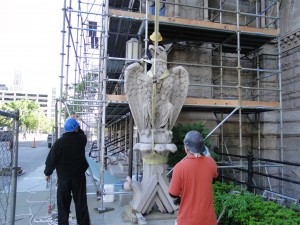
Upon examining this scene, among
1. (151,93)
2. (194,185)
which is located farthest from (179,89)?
(194,185)

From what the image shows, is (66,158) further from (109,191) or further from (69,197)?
(109,191)

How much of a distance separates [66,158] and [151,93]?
70.8 inches

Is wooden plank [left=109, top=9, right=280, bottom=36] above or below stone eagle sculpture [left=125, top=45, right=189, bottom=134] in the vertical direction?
Result: above

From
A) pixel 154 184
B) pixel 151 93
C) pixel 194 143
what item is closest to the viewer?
pixel 194 143

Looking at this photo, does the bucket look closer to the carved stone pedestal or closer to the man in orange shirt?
the carved stone pedestal

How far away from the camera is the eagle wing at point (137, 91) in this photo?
4.89 m

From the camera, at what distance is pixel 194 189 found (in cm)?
246

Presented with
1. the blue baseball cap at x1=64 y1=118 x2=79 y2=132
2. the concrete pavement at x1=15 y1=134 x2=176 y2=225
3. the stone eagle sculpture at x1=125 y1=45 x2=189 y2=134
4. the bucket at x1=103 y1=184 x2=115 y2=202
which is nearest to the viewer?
the blue baseball cap at x1=64 y1=118 x2=79 y2=132

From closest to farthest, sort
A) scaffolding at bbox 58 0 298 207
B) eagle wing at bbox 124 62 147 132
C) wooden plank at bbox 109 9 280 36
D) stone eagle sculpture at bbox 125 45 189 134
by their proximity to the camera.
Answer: stone eagle sculpture at bbox 125 45 189 134, eagle wing at bbox 124 62 147 132, wooden plank at bbox 109 9 280 36, scaffolding at bbox 58 0 298 207

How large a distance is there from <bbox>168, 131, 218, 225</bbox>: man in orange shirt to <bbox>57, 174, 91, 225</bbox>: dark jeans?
6.82ft

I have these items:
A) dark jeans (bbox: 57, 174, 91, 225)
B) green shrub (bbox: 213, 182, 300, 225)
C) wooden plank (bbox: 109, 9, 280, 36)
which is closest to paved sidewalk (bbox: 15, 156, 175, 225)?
dark jeans (bbox: 57, 174, 91, 225)

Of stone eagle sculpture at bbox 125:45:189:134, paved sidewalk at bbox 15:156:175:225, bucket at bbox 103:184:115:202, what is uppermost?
stone eagle sculpture at bbox 125:45:189:134

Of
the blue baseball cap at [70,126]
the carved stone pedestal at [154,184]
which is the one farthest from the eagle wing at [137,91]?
the blue baseball cap at [70,126]

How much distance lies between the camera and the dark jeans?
400 centimetres
